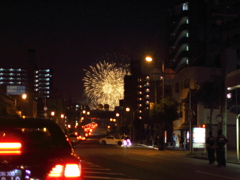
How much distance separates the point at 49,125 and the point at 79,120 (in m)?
131

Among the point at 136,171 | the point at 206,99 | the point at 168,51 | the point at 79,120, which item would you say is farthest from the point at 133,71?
the point at 136,171

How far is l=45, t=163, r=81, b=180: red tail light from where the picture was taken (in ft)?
18.8

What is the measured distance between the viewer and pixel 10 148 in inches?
232

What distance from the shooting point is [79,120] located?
137 meters

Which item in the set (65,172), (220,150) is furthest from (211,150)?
(65,172)

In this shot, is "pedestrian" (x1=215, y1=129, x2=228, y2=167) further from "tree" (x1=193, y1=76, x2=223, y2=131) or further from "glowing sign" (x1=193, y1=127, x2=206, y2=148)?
"tree" (x1=193, y1=76, x2=223, y2=131)

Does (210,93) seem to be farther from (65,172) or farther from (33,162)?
(33,162)

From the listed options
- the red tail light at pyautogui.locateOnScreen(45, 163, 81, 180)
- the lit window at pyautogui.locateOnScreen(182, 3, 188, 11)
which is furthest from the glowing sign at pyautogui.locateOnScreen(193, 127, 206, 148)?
the lit window at pyautogui.locateOnScreen(182, 3, 188, 11)

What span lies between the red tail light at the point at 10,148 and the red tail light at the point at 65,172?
533 mm

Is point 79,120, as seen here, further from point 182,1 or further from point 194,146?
point 194,146

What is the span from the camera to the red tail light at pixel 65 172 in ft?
18.8

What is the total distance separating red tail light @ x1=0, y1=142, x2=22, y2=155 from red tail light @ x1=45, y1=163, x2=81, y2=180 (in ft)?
1.75

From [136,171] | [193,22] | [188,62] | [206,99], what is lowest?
[136,171]

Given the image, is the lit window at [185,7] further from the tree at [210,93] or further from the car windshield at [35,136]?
the car windshield at [35,136]
